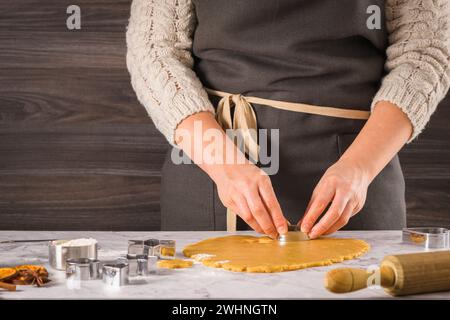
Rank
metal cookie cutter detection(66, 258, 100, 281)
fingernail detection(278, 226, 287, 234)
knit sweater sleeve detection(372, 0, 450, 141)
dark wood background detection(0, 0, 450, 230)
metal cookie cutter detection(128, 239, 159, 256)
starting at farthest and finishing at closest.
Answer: dark wood background detection(0, 0, 450, 230) < knit sweater sleeve detection(372, 0, 450, 141) < fingernail detection(278, 226, 287, 234) < metal cookie cutter detection(128, 239, 159, 256) < metal cookie cutter detection(66, 258, 100, 281)

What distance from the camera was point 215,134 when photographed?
120 cm

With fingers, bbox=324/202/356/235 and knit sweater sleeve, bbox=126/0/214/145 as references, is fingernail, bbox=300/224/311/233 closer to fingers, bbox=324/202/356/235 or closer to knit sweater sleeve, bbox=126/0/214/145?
fingers, bbox=324/202/356/235

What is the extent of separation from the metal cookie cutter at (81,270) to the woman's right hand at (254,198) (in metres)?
0.33

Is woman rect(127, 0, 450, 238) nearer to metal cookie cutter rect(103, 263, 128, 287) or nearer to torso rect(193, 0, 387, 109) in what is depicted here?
torso rect(193, 0, 387, 109)

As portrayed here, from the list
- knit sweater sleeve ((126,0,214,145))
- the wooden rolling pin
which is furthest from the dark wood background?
the wooden rolling pin

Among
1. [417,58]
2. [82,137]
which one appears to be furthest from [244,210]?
[82,137]

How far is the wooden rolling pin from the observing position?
75cm

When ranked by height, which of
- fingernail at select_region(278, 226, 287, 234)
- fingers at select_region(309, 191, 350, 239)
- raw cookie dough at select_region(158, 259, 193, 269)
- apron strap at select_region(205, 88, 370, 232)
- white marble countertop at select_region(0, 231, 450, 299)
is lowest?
white marble countertop at select_region(0, 231, 450, 299)

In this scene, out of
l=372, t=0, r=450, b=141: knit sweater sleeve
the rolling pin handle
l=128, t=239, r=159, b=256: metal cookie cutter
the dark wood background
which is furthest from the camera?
the dark wood background

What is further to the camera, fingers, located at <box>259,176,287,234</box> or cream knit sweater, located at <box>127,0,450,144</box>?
cream knit sweater, located at <box>127,0,450,144</box>

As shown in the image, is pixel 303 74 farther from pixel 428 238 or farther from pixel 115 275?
pixel 115 275

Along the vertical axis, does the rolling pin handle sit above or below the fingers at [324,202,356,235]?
below

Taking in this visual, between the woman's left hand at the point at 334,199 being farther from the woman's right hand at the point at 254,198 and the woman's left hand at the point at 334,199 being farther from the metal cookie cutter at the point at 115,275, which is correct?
the metal cookie cutter at the point at 115,275
